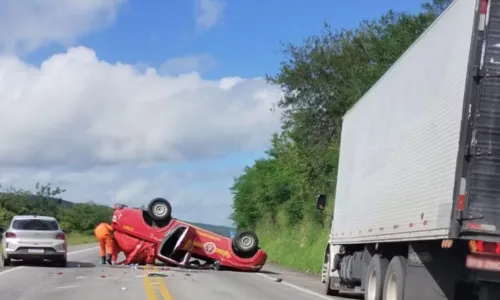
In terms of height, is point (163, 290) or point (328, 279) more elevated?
point (328, 279)

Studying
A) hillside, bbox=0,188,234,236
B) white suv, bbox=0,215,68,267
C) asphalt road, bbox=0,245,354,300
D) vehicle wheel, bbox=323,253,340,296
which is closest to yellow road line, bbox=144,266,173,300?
asphalt road, bbox=0,245,354,300

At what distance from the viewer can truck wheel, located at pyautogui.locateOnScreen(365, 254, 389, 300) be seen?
13.3 metres

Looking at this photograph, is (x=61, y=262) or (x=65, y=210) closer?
(x=61, y=262)

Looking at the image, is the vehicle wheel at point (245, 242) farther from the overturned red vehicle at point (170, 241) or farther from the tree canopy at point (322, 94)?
the tree canopy at point (322, 94)

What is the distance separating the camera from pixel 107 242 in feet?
89.1

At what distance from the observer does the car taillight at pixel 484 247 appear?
32.0 ft

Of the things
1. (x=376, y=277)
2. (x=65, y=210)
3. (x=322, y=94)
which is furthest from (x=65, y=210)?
(x=376, y=277)

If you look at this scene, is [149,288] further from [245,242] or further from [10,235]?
[245,242]

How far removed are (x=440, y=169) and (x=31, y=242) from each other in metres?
16.7

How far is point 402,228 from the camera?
39.2ft

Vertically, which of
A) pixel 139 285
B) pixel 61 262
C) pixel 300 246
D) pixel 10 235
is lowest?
pixel 61 262

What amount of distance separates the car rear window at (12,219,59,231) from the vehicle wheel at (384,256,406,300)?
1464cm

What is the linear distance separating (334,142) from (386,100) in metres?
25.7

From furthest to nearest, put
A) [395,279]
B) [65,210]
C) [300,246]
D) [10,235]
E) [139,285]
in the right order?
[65,210] → [300,246] → [10,235] → [139,285] → [395,279]
